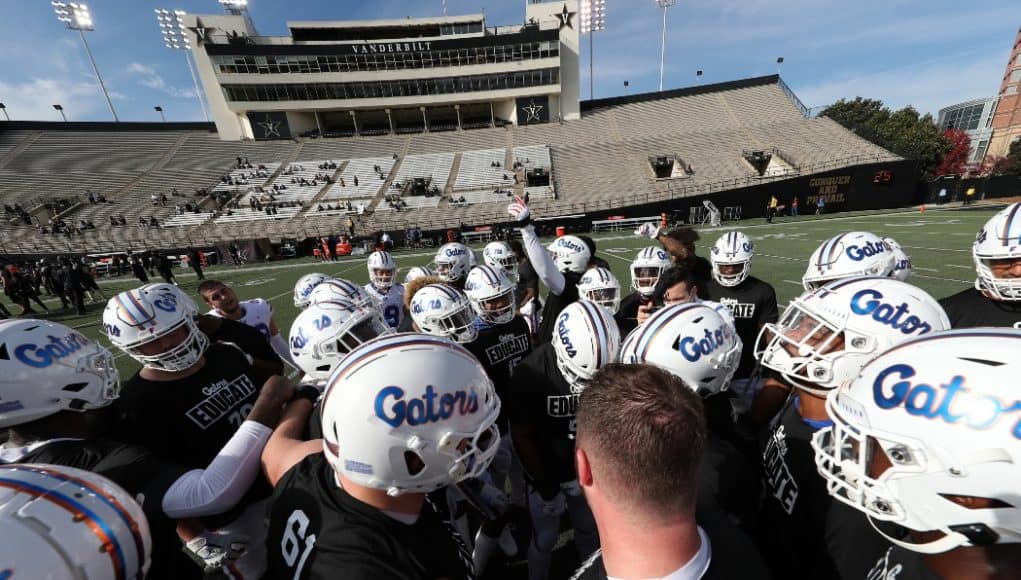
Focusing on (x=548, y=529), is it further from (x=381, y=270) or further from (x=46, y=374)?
(x=381, y=270)

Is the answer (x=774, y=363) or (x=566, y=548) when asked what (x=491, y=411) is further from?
(x=566, y=548)

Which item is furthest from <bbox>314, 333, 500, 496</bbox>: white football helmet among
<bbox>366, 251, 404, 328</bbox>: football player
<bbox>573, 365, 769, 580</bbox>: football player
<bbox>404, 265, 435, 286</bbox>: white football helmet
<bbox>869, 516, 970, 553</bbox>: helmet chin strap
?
<bbox>366, 251, 404, 328</bbox>: football player

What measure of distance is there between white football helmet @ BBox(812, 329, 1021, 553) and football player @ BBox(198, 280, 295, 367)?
572cm

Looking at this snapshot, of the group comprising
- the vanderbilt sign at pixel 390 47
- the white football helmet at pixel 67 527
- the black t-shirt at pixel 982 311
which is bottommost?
the black t-shirt at pixel 982 311

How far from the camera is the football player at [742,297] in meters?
4.70

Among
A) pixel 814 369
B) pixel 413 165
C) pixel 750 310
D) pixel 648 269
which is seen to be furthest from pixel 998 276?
pixel 413 165

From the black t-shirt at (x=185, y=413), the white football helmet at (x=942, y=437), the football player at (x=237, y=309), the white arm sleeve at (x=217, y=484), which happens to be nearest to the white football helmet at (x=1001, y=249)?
the white football helmet at (x=942, y=437)

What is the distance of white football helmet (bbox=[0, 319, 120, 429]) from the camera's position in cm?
221

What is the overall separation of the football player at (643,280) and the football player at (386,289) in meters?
3.78

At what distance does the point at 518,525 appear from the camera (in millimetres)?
4172

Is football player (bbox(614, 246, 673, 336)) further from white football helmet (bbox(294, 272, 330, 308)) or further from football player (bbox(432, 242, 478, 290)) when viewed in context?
white football helmet (bbox(294, 272, 330, 308))

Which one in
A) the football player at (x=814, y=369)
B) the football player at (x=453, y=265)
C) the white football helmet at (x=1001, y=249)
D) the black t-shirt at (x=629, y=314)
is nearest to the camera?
the football player at (x=814, y=369)

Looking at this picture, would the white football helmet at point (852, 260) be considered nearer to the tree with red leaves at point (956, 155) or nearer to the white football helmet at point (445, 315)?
the white football helmet at point (445, 315)

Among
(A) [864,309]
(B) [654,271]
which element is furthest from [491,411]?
(B) [654,271]
